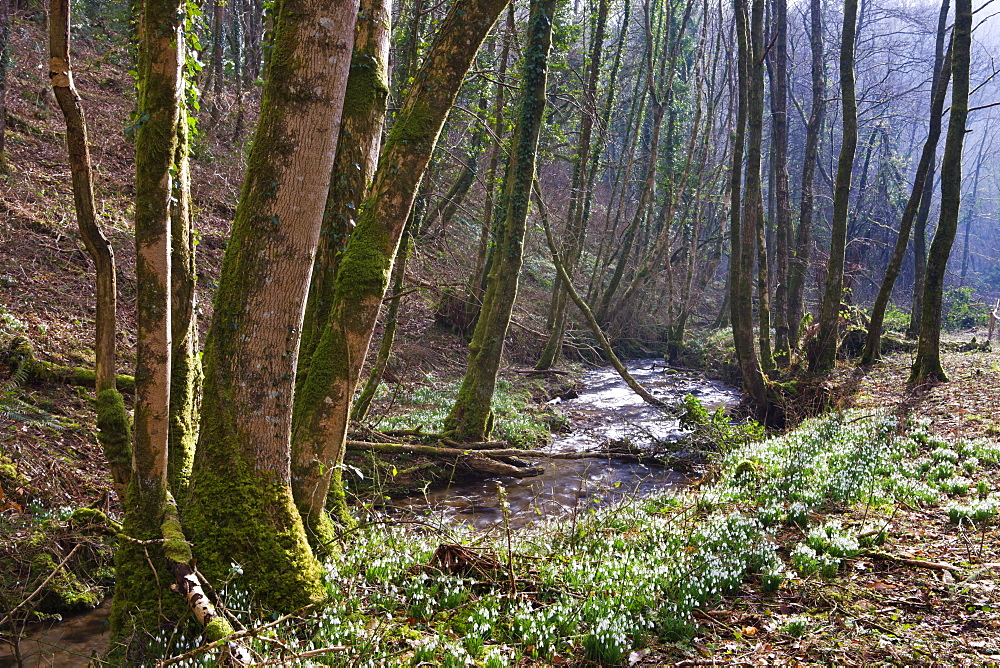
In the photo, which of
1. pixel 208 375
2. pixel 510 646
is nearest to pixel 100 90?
pixel 208 375

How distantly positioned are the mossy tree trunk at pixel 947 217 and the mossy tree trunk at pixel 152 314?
51.2 ft

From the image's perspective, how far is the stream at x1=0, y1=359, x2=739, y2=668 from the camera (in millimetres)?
5531

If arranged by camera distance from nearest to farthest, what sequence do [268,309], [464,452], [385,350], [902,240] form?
[268,309]
[464,452]
[385,350]
[902,240]

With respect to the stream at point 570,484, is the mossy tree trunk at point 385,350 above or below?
above

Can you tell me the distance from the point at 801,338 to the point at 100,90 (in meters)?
26.1

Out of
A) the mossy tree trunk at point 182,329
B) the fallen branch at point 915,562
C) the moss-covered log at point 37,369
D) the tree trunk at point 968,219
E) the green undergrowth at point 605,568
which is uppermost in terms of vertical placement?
the tree trunk at point 968,219

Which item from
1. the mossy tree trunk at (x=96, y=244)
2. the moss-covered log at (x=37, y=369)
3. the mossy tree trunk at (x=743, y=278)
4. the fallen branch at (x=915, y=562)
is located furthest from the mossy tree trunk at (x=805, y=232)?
the mossy tree trunk at (x=96, y=244)

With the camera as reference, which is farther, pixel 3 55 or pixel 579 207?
pixel 579 207

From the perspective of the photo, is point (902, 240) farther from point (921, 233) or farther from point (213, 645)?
point (213, 645)

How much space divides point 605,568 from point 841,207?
15288mm

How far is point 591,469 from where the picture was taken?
42.0 ft

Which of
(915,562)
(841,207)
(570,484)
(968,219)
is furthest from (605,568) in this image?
(968,219)

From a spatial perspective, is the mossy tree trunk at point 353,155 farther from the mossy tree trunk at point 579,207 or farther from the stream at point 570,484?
the mossy tree trunk at point 579,207

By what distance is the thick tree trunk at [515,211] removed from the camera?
502 inches
